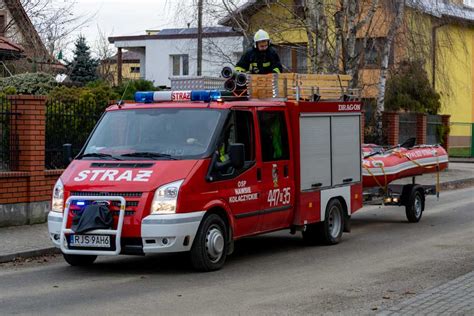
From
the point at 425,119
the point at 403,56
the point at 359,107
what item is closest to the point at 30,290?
the point at 359,107

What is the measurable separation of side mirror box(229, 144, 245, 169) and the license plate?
1902mm

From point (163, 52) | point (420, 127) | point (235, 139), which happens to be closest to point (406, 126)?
point (420, 127)

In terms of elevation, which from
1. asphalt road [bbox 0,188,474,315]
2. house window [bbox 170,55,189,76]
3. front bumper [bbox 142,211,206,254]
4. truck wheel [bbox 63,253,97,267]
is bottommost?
asphalt road [bbox 0,188,474,315]

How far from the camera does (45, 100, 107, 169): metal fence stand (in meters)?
16.6

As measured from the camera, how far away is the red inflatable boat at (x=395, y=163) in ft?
54.5

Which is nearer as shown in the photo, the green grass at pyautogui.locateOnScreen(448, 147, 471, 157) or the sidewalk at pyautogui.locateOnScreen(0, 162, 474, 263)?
the sidewalk at pyautogui.locateOnScreen(0, 162, 474, 263)

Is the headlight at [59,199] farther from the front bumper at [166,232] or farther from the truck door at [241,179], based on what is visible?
the truck door at [241,179]

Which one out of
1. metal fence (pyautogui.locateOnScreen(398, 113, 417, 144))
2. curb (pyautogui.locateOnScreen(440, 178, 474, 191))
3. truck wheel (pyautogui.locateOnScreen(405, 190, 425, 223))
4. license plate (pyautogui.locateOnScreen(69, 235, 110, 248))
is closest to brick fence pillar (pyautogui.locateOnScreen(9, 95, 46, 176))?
license plate (pyautogui.locateOnScreen(69, 235, 110, 248))

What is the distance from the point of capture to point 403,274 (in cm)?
1112

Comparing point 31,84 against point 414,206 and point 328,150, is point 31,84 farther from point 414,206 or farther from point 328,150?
point 414,206

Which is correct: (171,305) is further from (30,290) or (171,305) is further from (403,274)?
(403,274)

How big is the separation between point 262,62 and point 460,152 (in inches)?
1338

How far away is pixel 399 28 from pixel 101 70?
26.3m

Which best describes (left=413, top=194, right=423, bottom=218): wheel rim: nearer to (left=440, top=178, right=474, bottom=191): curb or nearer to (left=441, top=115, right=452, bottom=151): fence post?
(left=440, top=178, right=474, bottom=191): curb
